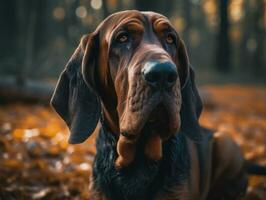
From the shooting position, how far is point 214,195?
4914 mm

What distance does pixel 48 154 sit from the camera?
6066 mm

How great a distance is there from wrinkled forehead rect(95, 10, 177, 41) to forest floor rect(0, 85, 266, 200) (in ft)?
6.38

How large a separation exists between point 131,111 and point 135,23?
2.52 ft

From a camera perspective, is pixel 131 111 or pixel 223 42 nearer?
pixel 131 111

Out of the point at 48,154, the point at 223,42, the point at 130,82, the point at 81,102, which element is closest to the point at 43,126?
the point at 48,154

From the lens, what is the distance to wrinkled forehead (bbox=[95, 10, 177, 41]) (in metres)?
3.45

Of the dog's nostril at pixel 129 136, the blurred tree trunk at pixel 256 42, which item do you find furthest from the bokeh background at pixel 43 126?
the blurred tree trunk at pixel 256 42

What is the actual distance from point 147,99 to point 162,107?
14 cm

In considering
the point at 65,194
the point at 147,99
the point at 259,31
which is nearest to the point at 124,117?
the point at 147,99

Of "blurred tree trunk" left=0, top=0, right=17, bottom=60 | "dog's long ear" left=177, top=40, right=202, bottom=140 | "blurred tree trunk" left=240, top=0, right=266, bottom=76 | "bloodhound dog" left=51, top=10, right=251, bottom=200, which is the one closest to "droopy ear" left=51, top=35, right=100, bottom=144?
"bloodhound dog" left=51, top=10, right=251, bottom=200

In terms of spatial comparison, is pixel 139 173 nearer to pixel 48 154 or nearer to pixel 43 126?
pixel 48 154

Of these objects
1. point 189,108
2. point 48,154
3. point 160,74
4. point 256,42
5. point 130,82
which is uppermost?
point 160,74

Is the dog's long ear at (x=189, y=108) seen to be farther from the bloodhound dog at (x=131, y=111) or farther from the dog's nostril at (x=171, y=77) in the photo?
the dog's nostril at (x=171, y=77)

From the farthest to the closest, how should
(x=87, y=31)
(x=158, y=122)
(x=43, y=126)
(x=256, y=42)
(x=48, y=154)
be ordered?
1. (x=256, y=42)
2. (x=87, y=31)
3. (x=43, y=126)
4. (x=48, y=154)
5. (x=158, y=122)
